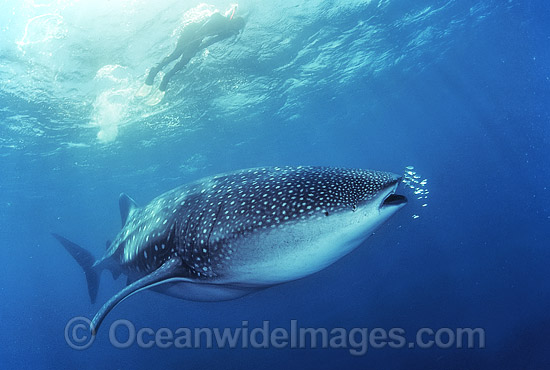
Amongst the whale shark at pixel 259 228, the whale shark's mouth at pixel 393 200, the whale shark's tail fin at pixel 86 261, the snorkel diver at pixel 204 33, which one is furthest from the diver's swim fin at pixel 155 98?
the whale shark's mouth at pixel 393 200

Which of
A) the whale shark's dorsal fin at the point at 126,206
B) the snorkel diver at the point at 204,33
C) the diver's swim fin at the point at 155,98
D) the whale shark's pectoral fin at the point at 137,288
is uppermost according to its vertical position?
the diver's swim fin at the point at 155,98

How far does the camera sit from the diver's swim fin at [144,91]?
17.8 m

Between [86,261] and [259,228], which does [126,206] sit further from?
[259,228]

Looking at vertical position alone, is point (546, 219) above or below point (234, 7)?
below

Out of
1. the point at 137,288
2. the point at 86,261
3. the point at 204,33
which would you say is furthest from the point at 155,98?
the point at 137,288

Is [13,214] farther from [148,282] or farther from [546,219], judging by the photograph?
[546,219]

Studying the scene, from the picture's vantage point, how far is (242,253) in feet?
10.2

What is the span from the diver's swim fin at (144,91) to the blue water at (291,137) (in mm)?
893

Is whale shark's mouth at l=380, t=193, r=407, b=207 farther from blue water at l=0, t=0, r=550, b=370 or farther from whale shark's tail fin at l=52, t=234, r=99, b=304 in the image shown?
blue water at l=0, t=0, r=550, b=370

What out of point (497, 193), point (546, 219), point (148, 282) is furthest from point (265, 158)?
point (148, 282)

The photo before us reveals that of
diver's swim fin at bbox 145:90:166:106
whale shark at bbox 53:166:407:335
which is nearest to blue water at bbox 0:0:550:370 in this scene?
diver's swim fin at bbox 145:90:166:106

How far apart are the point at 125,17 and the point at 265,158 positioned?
34.2 m

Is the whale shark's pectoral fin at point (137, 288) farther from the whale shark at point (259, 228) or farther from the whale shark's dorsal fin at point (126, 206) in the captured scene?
the whale shark's dorsal fin at point (126, 206)

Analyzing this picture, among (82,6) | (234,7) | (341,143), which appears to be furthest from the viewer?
(341,143)
